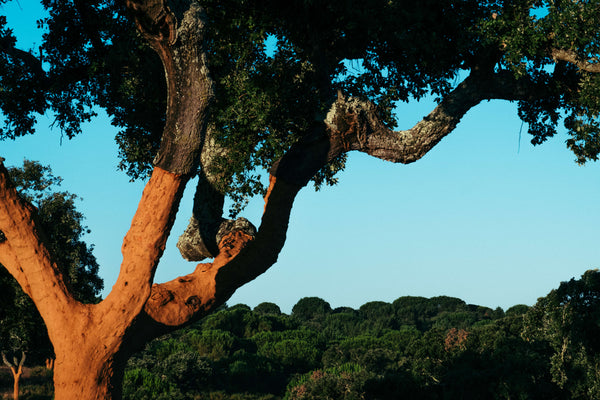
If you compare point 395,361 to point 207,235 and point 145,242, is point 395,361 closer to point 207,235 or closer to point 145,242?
point 207,235

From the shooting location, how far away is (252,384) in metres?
50.0

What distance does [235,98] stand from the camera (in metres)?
12.6

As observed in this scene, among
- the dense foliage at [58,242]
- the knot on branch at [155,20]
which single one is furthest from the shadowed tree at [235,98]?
the dense foliage at [58,242]

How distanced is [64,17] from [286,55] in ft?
16.9

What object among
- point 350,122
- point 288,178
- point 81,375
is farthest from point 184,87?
point 81,375

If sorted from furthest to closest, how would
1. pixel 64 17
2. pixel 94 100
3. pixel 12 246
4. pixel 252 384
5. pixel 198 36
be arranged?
pixel 252 384 < pixel 94 100 < pixel 64 17 < pixel 12 246 < pixel 198 36

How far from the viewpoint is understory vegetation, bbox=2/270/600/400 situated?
2152cm

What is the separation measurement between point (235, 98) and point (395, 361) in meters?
43.1

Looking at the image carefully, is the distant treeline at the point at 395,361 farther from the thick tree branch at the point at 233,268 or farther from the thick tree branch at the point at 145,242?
the thick tree branch at the point at 145,242

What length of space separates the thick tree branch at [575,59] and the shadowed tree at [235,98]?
0.03 metres

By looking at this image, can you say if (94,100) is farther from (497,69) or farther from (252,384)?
(252,384)

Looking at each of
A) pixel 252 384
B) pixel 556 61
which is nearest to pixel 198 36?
pixel 556 61

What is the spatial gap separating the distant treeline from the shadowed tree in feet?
29.0

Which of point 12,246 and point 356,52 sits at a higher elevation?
point 356,52
